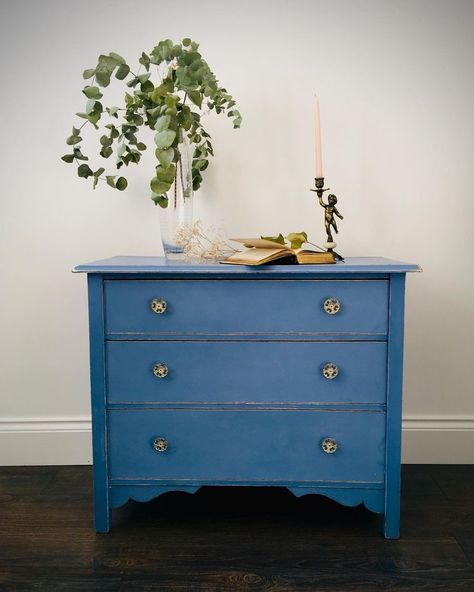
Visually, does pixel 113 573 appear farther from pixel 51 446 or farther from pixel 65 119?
pixel 65 119

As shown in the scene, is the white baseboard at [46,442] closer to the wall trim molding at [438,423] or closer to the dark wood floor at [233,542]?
the dark wood floor at [233,542]

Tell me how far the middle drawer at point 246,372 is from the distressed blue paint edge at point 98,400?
3 centimetres

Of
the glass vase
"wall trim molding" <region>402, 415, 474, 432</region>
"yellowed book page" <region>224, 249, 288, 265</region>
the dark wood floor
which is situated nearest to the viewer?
the dark wood floor

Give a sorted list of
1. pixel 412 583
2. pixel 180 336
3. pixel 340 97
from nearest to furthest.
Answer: pixel 412 583, pixel 180 336, pixel 340 97

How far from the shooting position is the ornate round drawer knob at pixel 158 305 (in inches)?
68.1

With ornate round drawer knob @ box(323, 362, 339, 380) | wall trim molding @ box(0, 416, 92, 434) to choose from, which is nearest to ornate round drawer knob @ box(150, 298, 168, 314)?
ornate round drawer knob @ box(323, 362, 339, 380)

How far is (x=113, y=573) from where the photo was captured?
1.57 m

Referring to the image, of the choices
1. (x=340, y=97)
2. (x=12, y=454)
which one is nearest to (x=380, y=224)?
(x=340, y=97)

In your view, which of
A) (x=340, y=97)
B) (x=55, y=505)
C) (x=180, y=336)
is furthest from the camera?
(x=340, y=97)

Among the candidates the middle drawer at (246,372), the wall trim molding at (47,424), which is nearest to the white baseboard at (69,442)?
the wall trim molding at (47,424)

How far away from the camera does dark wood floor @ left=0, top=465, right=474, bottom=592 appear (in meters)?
1.53

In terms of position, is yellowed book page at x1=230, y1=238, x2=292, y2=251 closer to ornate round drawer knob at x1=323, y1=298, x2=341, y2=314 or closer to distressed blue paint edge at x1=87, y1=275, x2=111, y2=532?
ornate round drawer knob at x1=323, y1=298, x2=341, y2=314

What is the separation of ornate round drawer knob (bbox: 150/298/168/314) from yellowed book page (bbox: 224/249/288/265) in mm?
220

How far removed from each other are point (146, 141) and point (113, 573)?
4.77ft
